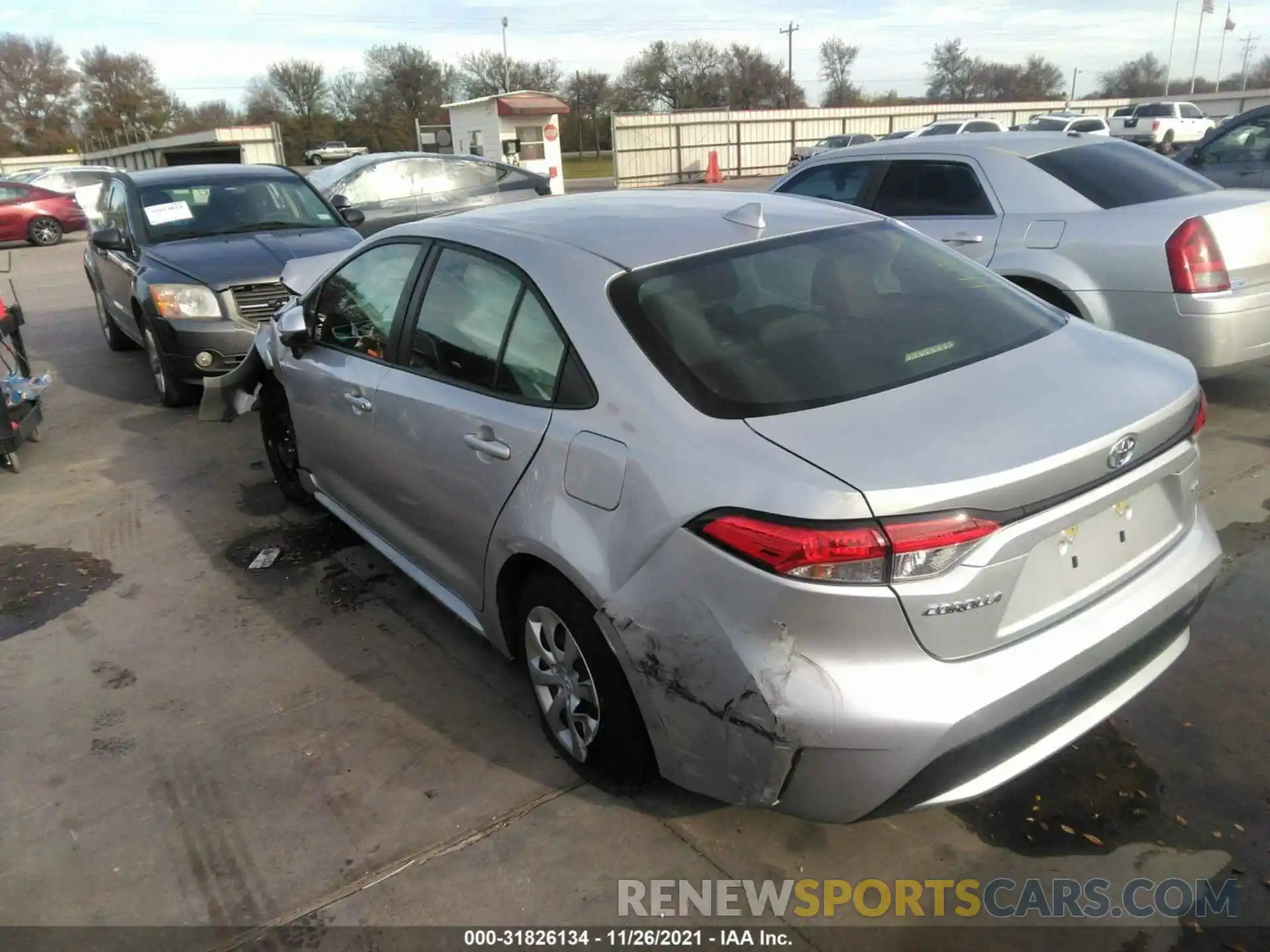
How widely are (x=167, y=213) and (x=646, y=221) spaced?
6153 mm

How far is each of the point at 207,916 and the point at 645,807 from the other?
4.07 ft

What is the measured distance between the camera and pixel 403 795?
289 centimetres

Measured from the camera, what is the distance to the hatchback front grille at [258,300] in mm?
6668

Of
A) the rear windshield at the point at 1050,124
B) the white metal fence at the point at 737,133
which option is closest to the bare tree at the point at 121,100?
the white metal fence at the point at 737,133

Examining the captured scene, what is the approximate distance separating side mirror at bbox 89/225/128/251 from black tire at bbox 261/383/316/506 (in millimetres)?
3435

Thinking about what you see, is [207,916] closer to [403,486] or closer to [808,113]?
[403,486]

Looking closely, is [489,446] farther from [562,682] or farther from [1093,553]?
[1093,553]

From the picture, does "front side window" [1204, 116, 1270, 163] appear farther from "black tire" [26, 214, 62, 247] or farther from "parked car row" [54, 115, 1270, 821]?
"black tire" [26, 214, 62, 247]

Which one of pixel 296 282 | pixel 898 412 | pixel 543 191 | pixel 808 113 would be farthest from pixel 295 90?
pixel 898 412

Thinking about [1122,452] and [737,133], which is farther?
[737,133]

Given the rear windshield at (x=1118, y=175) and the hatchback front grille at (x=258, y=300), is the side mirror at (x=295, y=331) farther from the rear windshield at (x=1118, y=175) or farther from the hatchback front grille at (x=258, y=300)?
the rear windshield at (x=1118, y=175)

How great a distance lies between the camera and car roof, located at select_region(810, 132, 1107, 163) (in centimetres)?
573

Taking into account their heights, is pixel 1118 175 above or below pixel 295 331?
above

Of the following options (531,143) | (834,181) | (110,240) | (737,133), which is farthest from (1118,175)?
(737,133)
